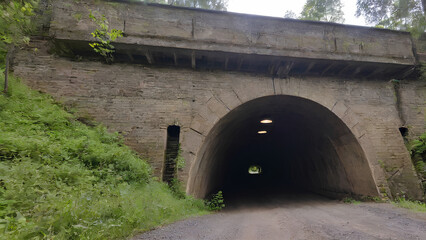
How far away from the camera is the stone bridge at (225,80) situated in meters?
6.46

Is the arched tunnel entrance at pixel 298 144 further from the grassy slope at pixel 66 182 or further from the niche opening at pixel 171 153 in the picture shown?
Answer: the grassy slope at pixel 66 182

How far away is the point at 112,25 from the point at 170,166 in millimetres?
4766

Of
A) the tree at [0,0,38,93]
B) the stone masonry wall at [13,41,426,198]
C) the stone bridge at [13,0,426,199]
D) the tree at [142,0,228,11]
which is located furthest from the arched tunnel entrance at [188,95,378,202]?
the tree at [142,0,228,11]

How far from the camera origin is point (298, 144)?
1182 cm

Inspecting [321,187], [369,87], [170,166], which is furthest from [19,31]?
Result: [321,187]

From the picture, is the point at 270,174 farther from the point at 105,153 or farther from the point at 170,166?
the point at 105,153

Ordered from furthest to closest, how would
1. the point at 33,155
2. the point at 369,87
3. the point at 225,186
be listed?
the point at 225,186
the point at 369,87
the point at 33,155

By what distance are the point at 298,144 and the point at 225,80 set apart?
683 cm

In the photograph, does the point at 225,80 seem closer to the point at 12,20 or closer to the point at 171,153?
the point at 171,153

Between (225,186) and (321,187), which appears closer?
(321,187)

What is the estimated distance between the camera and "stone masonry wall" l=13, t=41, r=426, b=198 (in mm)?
6426

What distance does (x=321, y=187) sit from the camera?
10906 millimetres

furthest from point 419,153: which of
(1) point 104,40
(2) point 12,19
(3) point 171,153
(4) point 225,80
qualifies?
(2) point 12,19

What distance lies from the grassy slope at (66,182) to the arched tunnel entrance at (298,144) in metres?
1.97
